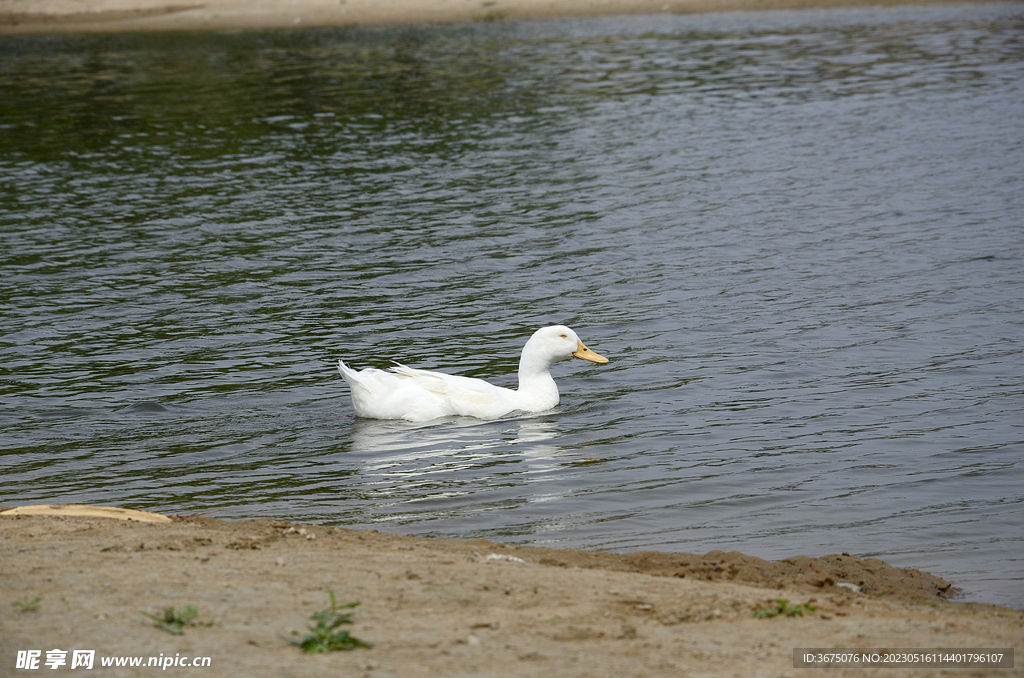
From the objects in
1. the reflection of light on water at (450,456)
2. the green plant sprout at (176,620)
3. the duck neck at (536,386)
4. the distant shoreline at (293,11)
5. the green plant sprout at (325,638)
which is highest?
the distant shoreline at (293,11)

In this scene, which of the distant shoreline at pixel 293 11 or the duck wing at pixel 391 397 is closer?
the duck wing at pixel 391 397

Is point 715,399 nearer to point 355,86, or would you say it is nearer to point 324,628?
point 324,628

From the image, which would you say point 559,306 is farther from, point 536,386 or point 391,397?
point 391,397

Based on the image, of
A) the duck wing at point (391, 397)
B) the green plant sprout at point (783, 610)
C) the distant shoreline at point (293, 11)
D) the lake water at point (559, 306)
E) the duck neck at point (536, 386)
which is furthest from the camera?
the distant shoreline at point (293, 11)

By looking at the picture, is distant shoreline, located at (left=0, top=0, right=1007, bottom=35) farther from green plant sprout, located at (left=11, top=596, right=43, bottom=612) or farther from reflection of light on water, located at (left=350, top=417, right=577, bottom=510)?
green plant sprout, located at (left=11, top=596, right=43, bottom=612)

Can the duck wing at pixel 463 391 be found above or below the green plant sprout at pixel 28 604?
below

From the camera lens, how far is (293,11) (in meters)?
55.8

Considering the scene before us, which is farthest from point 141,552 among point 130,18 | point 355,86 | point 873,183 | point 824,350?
point 130,18

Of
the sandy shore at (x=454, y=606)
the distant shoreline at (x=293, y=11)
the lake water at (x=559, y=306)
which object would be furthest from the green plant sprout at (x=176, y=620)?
the distant shoreline at (x=293, y=11)

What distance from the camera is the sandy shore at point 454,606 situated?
4816 millimetres

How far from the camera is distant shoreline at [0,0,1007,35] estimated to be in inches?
2045

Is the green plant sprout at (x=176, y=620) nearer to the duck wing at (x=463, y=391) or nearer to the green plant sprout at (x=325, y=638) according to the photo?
the green plant sprout at (x=325, y=638)

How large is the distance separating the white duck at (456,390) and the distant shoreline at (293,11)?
43832 millimetres

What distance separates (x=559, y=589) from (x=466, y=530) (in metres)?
2.51
